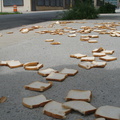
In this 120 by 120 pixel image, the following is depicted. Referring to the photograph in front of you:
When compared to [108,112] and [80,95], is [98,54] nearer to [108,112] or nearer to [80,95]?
[80,95]

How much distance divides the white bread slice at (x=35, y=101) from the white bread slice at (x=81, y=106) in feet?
0.56

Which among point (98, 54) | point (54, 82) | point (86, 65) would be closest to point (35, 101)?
point (54, 82)

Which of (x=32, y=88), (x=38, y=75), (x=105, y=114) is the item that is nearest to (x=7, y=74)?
(x=38, y=75)

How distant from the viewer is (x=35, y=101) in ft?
5.59

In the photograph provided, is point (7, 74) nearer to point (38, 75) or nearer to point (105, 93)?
point (38, 75)

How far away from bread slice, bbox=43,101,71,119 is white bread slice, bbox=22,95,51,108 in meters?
0.05

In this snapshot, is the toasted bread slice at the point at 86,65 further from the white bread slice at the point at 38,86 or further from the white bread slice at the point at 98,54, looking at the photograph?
the white bread slice at the point at 38,86

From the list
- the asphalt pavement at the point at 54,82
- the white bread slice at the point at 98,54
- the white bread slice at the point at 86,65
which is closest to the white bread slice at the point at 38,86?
the asphalt pavement at the point at 54,82

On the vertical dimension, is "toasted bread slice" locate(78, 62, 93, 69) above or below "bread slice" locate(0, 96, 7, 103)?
above

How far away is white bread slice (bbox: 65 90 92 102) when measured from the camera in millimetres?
1722

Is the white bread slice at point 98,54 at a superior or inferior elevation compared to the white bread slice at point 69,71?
superior

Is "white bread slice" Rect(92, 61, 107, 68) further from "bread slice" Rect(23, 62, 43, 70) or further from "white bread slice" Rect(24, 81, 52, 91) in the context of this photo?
"white bread slice" Rect(24, 81, 52, 91)

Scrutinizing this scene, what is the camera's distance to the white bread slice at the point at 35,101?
1651 millimetres

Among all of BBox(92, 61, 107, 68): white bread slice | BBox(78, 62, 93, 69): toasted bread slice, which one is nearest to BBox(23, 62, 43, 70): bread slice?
BBox(78, 62, 93, 69): toasted bread slice
